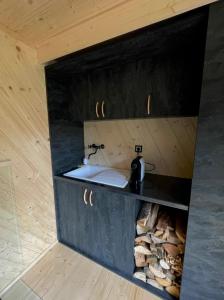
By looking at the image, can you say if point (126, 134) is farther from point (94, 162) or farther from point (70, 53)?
point (70, 53)

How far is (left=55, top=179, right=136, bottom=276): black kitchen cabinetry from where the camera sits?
130 centimetres

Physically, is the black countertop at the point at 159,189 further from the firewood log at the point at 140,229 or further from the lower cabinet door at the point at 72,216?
the firewood log at the point at 140,229

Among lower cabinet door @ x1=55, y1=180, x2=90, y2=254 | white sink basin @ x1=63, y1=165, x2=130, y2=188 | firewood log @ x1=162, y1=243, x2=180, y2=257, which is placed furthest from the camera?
lower cabinet door @ x1=55, y1=180, x2=90, y2=254

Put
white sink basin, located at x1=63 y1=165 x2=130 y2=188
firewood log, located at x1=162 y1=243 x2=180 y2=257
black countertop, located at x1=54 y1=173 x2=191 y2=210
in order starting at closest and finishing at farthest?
1. black countertop, located at x1=54 y1=173 x2=191 y2=210
2. firewood log, located at x1=162 y1=243 x2=180 y2=257
3. white sink basin, located at x1=63 y1=165 x2=130 y2=188

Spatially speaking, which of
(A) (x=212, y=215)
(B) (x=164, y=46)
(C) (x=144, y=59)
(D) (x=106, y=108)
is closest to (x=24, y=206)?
(D) (x=106, y=108)

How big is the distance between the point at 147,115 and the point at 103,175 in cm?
79

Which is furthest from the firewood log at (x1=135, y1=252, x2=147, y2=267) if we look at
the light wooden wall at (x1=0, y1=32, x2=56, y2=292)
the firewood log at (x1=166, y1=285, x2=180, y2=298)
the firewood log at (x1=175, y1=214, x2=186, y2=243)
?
the light wooden wall at (x1=0, y1=32, x2=56, y2=292)

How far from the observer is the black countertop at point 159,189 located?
110 cm

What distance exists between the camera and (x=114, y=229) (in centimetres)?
136

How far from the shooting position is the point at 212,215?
93cm

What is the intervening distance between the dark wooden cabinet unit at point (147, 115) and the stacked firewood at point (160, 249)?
79 millimetres

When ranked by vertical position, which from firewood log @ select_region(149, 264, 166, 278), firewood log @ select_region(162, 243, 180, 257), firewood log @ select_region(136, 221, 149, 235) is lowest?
firewood log @ select_region(149, 264, 166, 278)

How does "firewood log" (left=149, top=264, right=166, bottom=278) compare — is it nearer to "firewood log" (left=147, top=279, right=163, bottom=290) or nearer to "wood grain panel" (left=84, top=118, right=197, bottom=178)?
"firewood log" (left=147, top=279, right=163, bottom=290)

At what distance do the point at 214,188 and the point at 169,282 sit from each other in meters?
0.96
